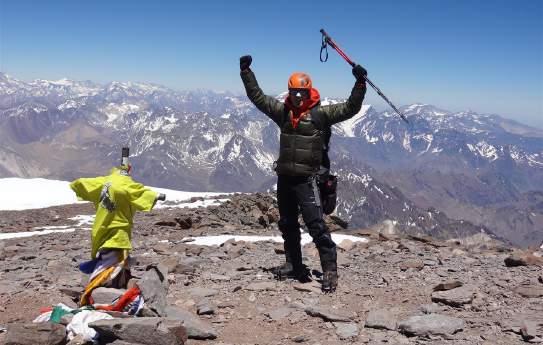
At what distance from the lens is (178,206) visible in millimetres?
32156

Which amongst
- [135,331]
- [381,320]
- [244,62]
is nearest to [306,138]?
[244,62]

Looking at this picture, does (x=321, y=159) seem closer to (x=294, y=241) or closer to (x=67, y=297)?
(x=294, y=241)

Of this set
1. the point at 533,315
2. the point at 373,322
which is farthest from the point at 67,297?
the point at 533,315

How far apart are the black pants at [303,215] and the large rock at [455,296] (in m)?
2.18

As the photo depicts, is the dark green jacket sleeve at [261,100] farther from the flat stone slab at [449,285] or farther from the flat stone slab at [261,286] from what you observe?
the flat stone slab at [449,285]

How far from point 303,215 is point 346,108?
2.42 m

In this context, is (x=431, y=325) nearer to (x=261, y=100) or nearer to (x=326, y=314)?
(x=326, y=314)

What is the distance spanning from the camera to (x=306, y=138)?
9742mm

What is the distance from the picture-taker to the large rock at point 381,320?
26.4ft

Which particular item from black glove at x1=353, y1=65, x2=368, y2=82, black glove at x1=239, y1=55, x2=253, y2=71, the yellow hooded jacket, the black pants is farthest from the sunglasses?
the yellow hooded jacket

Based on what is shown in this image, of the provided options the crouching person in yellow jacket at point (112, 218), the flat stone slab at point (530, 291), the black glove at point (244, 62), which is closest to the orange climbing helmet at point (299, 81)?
the black glove at point (244, 62)

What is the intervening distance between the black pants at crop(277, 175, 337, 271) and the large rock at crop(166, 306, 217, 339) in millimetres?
3149

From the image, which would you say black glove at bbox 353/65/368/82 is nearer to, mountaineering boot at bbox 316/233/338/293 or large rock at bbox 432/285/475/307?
mountaineering boot at bbox 316/233/338/293

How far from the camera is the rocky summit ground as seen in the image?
770cm
